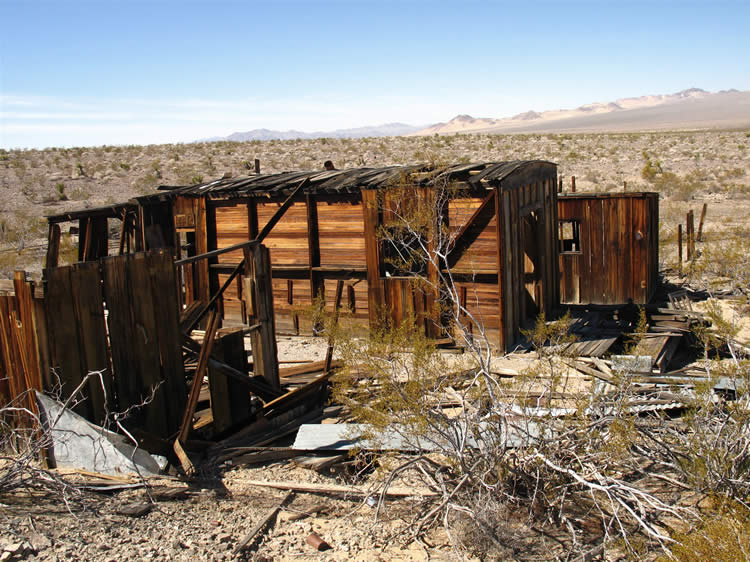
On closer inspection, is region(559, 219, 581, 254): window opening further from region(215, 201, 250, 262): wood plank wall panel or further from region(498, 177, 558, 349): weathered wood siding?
region(215, 201, 250, 262): wood plank wall panel

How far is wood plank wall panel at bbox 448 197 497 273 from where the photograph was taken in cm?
1077

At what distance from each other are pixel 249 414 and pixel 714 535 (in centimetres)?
503

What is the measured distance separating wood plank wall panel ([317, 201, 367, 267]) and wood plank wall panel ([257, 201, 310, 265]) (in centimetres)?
36

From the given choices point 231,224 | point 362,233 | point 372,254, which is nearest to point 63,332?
point 372,254

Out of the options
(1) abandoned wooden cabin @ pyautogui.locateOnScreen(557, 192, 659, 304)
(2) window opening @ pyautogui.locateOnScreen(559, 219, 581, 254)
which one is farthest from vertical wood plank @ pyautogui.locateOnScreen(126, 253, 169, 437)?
(2) window opening @ pyautogui.locateOnScreen(559, 219, 581, 254)

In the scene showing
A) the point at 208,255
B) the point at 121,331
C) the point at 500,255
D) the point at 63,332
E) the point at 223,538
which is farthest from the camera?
the point at 500,255

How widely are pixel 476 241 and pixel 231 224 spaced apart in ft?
16.2

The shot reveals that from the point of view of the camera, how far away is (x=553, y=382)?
585 centimetres

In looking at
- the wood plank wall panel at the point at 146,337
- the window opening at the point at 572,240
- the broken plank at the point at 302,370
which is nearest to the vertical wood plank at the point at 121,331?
the wood plank wall panel at the point at 146,337

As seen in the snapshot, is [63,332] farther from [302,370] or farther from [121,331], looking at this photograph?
[302,370]

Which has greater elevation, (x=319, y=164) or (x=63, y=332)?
(x=319, y=164)

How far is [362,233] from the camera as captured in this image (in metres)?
11.9

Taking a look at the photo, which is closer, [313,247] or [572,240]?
[313,247]

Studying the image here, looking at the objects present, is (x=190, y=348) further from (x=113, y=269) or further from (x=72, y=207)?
(x=72, y=207)
